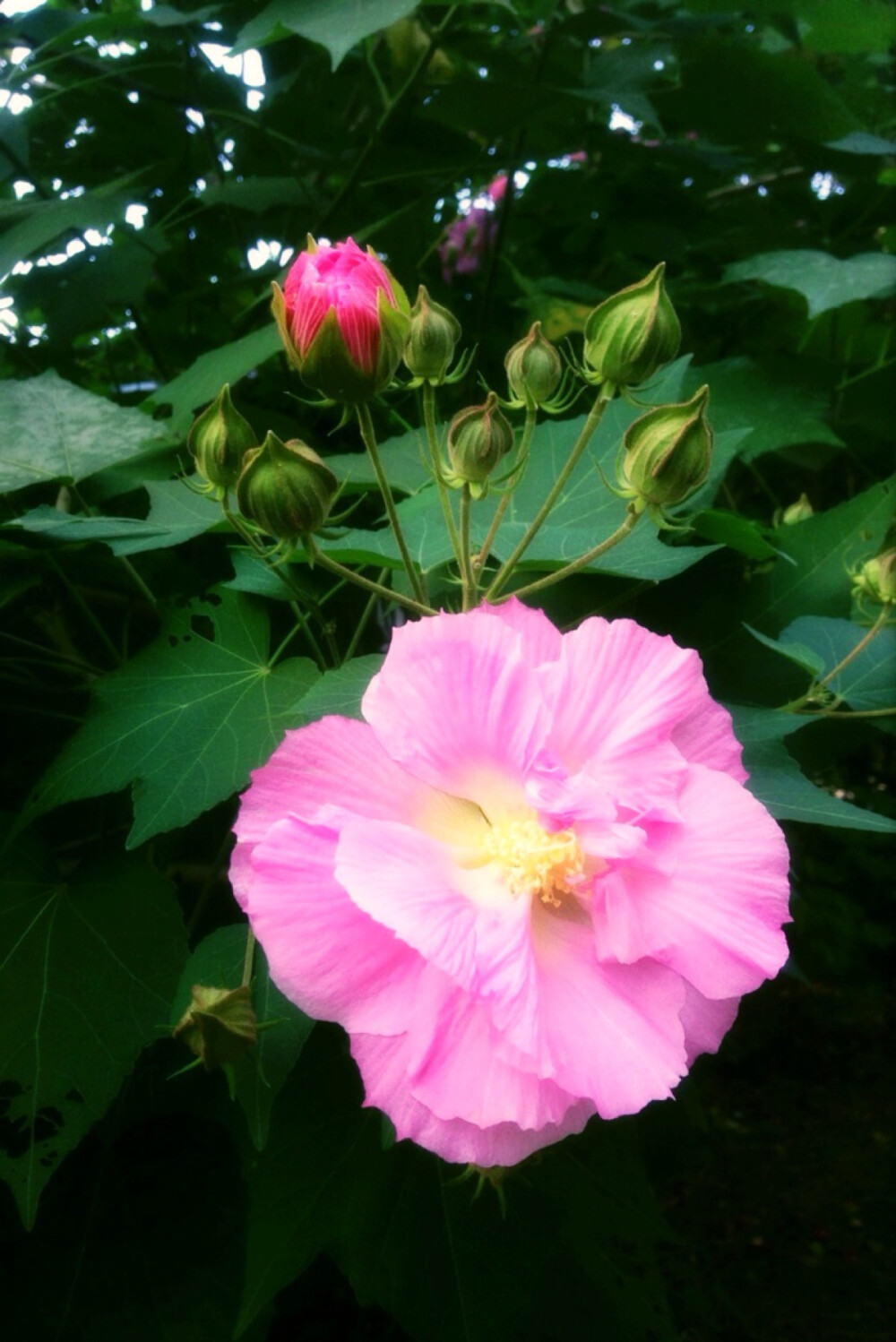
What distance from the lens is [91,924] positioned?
719 millimetres

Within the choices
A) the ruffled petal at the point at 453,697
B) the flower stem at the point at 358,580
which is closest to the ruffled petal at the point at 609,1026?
the ruffled petal at the point at 453,697

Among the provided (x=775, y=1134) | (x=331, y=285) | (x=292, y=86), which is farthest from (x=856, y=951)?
(x=331, y=285)

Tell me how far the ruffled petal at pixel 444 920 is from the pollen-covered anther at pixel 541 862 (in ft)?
0.06

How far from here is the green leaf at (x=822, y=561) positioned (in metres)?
0.88

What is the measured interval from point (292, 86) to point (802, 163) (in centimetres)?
69

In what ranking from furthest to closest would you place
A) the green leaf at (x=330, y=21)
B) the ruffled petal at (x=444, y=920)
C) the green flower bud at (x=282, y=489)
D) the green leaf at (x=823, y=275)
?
the green leaf at (x=823, y=275), the green leaf at (x=330, y=21), the green flower bud at (x=282, y=489), the ruffled petal at (x=444, y=920)

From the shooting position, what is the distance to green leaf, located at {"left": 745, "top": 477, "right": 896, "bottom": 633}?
875 mm

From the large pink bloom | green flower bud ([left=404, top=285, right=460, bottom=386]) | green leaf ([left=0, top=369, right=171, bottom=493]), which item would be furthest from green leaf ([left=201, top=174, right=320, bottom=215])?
the large pink bloom

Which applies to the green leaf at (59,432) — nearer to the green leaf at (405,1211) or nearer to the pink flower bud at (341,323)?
the pink flower bud at (341,323)

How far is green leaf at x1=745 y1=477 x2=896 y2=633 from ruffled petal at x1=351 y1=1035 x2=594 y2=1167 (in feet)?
1.60

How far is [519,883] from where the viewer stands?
0.54m

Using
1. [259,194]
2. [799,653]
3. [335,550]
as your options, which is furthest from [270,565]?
[259,194]

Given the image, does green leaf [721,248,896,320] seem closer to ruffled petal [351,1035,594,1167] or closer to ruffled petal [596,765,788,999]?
ruffled petal [596,765,788,999]

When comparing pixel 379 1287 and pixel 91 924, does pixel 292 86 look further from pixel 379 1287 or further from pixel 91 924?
pixel 379 1287
